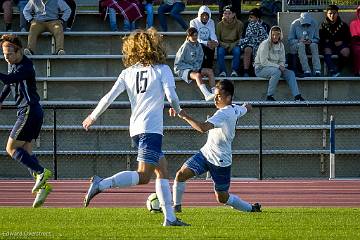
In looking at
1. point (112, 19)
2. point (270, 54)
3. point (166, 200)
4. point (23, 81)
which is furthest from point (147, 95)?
point (112, 19)

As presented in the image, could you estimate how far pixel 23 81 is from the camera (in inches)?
574

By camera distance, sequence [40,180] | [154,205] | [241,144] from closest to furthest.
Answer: [154,205]
[40,180]
[241,144]

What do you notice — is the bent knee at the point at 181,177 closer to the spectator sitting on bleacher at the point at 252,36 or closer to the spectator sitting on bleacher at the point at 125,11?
the spectator sitting on bleacher at the point at 252,36

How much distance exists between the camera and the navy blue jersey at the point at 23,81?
14.3 meters

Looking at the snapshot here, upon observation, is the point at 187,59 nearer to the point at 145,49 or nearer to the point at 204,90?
the point at 204,90

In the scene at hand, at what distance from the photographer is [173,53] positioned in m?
23.7

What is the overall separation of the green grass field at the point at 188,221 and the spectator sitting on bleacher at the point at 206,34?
794 cm

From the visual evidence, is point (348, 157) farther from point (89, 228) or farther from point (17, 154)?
point (89, 228)

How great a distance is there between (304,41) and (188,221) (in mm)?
10522

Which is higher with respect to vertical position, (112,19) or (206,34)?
(112,19)

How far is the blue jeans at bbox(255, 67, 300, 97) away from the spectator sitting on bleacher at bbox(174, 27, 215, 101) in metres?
1.11

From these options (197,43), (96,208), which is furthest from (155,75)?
(197,43)

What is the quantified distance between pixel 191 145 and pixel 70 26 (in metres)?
4.11

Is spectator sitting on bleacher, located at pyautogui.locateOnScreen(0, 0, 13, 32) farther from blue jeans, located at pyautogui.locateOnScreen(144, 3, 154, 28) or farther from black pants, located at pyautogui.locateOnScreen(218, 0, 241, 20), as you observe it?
black pants, located at pyautogui.locateOnScreen(218, 0, 241, 20)
